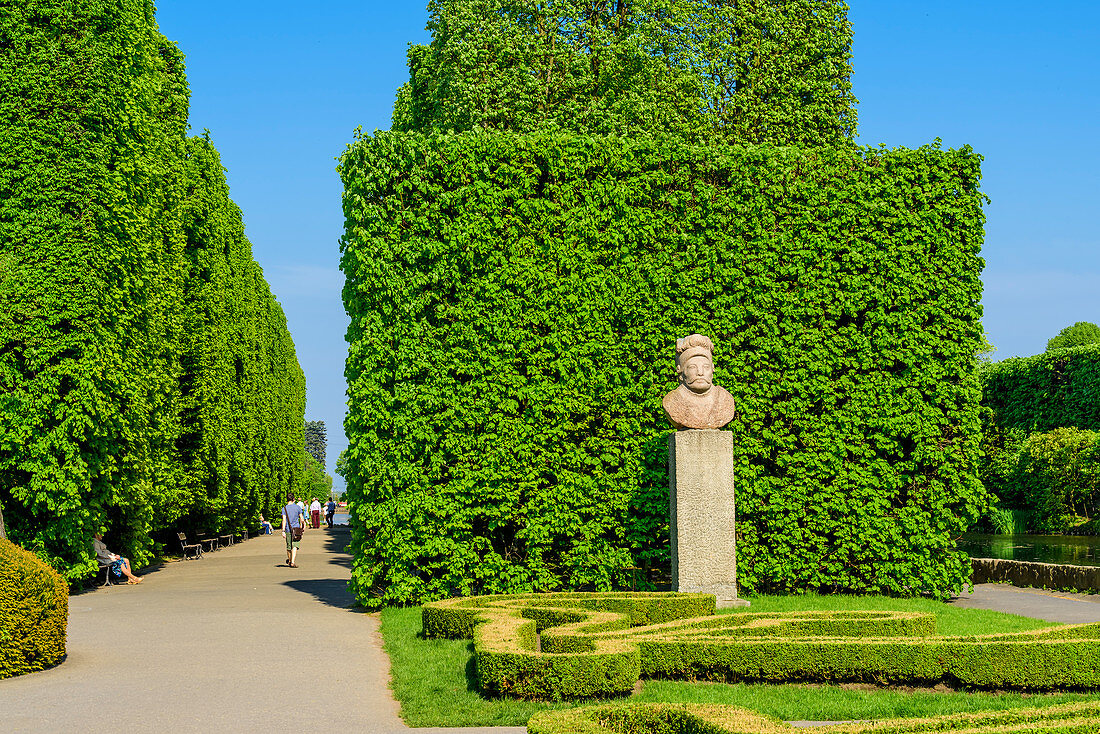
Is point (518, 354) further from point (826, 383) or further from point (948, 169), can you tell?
point (948, 169)

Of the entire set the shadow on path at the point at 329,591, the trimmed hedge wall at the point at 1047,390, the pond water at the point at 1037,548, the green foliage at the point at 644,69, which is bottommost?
the shadow on path at the point at 329,591

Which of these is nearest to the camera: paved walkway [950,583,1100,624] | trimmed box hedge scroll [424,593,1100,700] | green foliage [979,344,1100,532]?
trimmed box hedge scroll [424,593,1100,700]

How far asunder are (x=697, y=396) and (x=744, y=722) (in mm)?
7474

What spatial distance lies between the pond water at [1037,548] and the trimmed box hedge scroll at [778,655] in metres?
12.3

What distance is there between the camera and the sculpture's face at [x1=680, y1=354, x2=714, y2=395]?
13.0 metres

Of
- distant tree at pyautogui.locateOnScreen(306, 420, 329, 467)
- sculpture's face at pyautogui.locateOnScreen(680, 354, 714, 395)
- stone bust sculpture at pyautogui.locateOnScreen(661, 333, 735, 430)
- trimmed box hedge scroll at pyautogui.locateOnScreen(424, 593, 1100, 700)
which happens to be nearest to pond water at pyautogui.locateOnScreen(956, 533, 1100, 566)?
stone bust sculpture at pyautogui.locateOnScreen(661, 333, 735, 430)

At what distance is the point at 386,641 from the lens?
10977mm

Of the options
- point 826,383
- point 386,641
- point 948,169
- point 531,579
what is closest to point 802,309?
point 826,383

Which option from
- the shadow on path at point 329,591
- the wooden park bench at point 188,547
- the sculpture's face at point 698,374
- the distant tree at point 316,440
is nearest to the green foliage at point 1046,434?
the sculpture's face at point 698,374

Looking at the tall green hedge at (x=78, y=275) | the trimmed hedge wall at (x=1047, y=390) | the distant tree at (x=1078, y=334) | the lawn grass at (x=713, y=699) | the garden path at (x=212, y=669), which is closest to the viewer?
the lawn grass at (x=713, y=699)

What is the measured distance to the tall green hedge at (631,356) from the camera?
45.4ft

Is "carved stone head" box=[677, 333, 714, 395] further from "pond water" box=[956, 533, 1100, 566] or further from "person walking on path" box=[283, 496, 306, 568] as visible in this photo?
"person walking on path" box=[283, 496, 306, 568]

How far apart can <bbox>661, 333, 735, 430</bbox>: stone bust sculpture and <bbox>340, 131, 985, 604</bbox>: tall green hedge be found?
114 centimetres

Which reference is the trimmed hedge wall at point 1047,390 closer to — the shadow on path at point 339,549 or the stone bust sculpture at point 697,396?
the shadow on path at point 339,549
